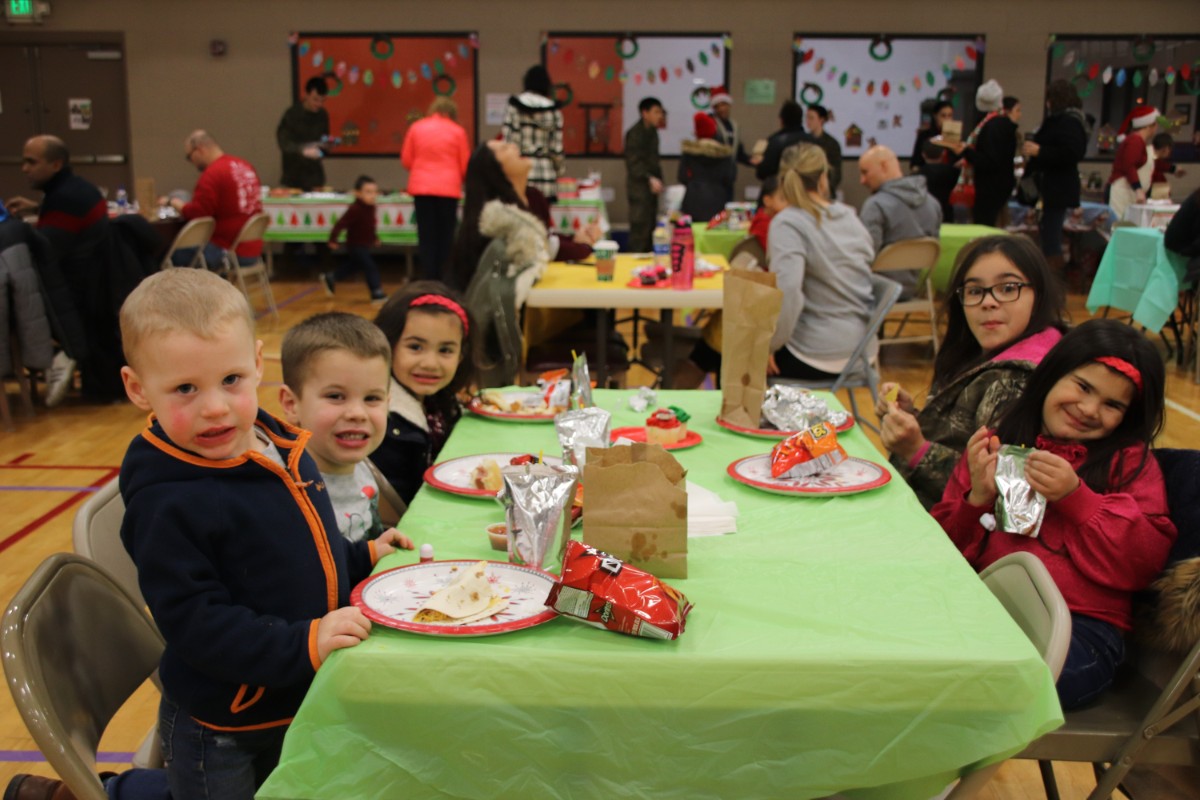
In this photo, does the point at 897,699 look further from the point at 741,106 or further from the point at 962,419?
the point at 741,106

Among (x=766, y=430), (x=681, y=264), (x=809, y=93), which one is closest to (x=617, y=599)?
(x=766, y=430)

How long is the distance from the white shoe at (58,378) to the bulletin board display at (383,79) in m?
5.85

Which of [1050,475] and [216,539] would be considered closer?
[216,539]

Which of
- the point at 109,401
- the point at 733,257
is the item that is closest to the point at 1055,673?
the point at 733,257

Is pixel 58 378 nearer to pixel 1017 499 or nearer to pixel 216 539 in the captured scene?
pixel 216 539

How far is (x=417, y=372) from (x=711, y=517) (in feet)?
3.31

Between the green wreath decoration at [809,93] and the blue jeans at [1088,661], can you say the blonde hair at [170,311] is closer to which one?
the blue jeans at [1088,661]

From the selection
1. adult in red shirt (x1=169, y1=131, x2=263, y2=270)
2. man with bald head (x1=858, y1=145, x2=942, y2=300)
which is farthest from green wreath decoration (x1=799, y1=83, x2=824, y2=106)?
adult in red shirt (x1=169, y1=131, x2=263, y2=270)

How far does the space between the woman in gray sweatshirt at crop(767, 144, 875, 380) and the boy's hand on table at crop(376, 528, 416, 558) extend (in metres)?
2.65

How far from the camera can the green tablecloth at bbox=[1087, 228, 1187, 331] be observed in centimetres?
626

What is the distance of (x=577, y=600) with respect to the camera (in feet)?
4.52

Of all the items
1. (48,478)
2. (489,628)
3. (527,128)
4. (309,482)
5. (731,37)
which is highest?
(731,37)

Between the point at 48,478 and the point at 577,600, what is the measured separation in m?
3.97

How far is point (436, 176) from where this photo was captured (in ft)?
25.3
